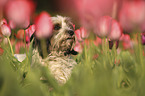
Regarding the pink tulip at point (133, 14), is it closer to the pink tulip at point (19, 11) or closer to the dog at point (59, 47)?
the pink tulip at point (19, 11)

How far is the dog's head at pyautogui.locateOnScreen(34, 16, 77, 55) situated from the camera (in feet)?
3.21

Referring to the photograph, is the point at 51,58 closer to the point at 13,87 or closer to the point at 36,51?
the point at 36,51

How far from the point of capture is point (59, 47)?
0.99 metres

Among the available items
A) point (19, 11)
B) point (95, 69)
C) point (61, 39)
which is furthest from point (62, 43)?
point (95, 69)

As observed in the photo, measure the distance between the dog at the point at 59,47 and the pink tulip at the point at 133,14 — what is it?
0.46m

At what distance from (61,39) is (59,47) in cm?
4

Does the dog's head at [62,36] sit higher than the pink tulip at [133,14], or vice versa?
the pink tulip at [133,14]

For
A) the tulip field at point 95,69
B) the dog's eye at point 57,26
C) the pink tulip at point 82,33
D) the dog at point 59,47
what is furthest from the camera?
the dog's eye at point 57,26

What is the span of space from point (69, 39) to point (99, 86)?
0.82 m

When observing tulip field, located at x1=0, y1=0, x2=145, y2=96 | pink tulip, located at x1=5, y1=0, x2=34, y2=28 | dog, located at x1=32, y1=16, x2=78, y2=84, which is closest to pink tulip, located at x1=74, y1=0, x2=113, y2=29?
tulip field, located at x1=0, y1=0, x2=145, y2=96

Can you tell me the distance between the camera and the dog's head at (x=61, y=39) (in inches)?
38.5

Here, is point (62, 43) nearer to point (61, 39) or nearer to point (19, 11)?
point (61, 39)

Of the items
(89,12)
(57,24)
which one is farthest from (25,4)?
(57,24)

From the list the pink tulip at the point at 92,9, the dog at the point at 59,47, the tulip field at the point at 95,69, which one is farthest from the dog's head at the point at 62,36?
the pink tulip at the point at 92,9
